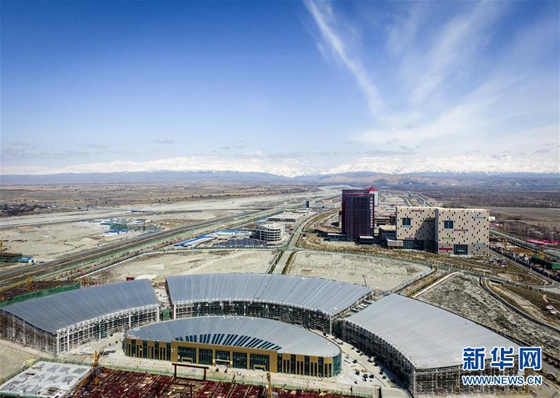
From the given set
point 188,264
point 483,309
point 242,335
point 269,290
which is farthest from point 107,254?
point 483,309

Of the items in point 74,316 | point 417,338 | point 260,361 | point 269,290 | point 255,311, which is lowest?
point 260,361

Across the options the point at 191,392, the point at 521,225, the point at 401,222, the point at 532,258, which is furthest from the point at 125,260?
the point at 521,225

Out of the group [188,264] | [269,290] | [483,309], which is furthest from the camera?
[188,264]

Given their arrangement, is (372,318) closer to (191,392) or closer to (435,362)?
(435,362)

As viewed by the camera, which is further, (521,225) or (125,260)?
(521,225)

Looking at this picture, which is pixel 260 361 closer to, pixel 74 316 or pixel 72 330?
pixel 72 330

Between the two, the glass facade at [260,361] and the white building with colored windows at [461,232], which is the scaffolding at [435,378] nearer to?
the glass facade at [260,361]
